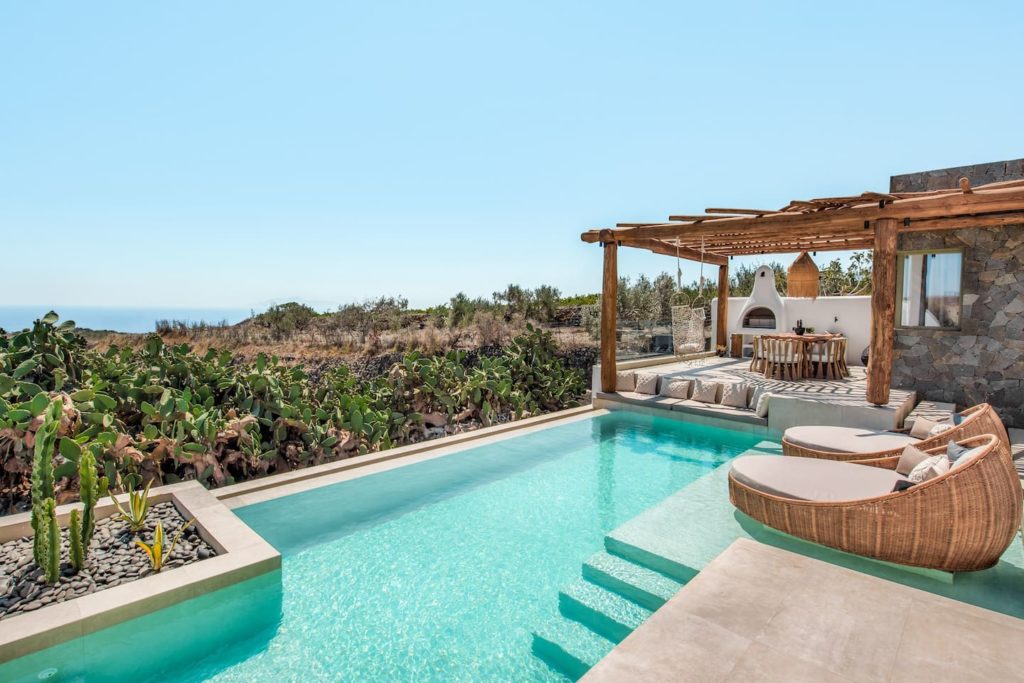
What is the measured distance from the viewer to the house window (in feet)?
26.6

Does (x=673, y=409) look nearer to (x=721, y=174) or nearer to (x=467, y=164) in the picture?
(x=721, y=174)

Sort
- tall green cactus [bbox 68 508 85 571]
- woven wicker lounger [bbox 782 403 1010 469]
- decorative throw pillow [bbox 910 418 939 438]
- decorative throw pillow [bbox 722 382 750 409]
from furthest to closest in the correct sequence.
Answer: decorative throw pillow [bbox 722 382 750 409] → decorative throw pillow [bbox 910 418 939 438] → woven wicker lounger [bbox 782 403 1010 469] → tall green cactus [bbox 68 508 85 571]

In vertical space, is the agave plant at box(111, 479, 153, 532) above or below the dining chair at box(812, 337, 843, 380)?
below

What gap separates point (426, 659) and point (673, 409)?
668 cm

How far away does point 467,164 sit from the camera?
15.4m

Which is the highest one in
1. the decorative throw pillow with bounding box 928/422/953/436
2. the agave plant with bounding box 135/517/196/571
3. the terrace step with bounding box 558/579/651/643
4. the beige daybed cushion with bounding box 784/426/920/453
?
the decorative throw pillow with bounding box 928/422/953/436

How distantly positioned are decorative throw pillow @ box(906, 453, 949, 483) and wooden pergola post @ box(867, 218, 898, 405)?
13.9ft

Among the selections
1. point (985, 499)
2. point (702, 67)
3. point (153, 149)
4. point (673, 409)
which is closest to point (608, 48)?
point (702, 67)

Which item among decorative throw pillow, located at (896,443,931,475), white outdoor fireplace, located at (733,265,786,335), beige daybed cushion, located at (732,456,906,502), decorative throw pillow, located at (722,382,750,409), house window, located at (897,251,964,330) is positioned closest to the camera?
beige daybed cushion, located at (732,456,906,502)

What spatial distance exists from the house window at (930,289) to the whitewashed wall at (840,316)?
3989 mm

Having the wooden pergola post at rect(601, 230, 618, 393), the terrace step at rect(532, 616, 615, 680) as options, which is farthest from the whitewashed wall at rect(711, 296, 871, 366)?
the terrace step at rect(532, 616, 615, 680)

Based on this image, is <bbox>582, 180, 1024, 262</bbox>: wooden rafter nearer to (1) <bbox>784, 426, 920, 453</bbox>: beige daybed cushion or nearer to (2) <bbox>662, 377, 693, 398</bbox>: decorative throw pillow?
(2) <bbox>662, 377, 693, 398</bbox>: decorative throw pillow

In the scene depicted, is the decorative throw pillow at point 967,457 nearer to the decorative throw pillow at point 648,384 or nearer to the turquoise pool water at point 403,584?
the turquoise pool water at point 403,584

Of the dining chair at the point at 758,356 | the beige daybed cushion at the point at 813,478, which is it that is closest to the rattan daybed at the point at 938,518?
the beige daybed cushion at the point at 813,478
